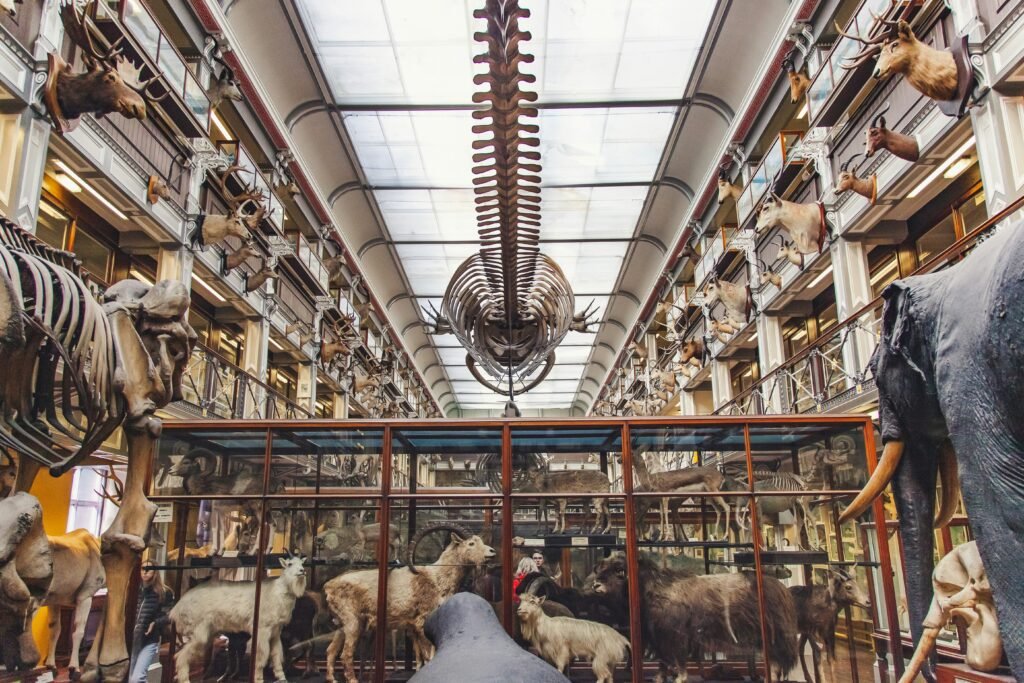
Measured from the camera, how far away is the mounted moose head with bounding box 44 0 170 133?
286 inches

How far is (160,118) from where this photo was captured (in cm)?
1049

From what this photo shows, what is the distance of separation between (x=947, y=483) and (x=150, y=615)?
568 centimetres

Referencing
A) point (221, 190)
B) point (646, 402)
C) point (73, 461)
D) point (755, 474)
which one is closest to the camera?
point (73, 461)

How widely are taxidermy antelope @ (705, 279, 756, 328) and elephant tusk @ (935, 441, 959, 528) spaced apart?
13.5m

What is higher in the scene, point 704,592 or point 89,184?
point 89,184

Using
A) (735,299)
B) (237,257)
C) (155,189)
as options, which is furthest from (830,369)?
(155,189)

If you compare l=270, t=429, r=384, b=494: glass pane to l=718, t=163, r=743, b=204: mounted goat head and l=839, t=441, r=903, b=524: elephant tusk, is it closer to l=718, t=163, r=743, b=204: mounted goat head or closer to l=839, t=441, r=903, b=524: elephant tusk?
l=839, t=441, r=903, b=524: elephant tusk

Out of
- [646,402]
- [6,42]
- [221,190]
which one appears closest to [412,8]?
[221,190]

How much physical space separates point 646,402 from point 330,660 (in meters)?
19.4

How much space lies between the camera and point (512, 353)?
1006 centimetres

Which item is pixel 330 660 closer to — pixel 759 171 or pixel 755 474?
pixel 755 474

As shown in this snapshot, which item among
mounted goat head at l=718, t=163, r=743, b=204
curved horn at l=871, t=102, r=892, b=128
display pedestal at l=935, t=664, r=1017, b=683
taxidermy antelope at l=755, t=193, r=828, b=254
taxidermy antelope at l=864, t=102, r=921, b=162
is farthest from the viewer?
mounted goat head at l=718, t=163, r=743, b=204

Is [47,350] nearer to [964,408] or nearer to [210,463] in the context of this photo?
[210,463]

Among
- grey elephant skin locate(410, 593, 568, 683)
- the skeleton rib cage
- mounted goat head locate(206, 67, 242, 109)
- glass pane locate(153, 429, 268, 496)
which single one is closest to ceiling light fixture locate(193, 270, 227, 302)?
mounted goat head locate(206, 67, 242, 109)
